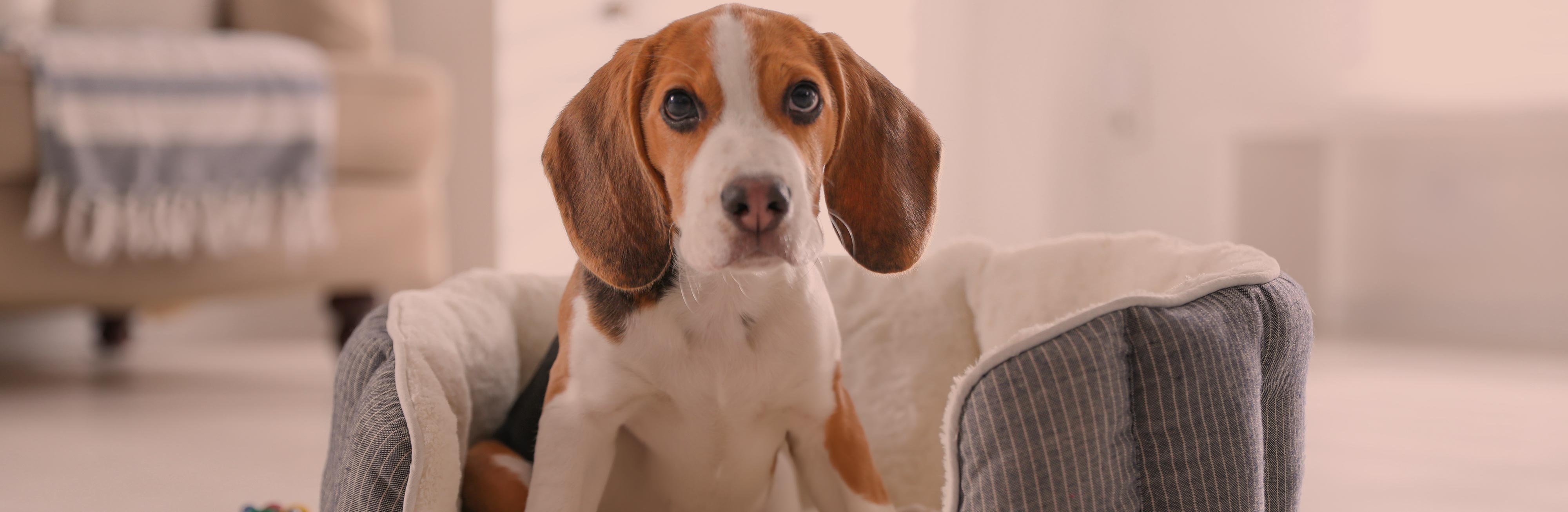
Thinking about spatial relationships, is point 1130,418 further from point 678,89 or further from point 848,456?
point 678,89

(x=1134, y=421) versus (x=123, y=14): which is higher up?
(x=123, y=14)

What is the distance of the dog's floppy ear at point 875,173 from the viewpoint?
1107 millimetres

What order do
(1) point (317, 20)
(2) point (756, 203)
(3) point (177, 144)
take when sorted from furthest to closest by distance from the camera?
1. (1) point (317, 20)
2. (3) point (177, 144)
3. (2) point (756, 203)

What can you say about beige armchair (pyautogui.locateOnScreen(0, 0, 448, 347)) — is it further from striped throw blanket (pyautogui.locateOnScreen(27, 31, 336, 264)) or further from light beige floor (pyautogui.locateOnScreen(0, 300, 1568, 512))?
light beige floor (pyautogui.locateOnScreen(0, 300, 1568, 512))

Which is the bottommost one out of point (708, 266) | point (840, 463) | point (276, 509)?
point (276, 509)

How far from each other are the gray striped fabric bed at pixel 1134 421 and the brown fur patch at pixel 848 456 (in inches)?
8.4

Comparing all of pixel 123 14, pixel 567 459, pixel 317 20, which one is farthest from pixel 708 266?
pixel 123 14

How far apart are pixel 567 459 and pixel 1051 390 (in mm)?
486

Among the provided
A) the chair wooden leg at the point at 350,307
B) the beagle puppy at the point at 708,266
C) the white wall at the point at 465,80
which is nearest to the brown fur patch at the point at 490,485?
the beagle puppy at the point at 708,266

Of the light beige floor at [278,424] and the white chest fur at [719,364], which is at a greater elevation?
the white chest fur at [719,364]

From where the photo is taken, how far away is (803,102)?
1.02 meters

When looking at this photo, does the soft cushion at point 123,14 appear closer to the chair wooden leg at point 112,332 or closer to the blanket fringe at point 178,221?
the blanket fringe at point 178,221

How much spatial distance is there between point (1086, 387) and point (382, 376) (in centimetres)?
72

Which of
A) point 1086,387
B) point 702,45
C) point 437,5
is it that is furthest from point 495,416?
point 437,5
